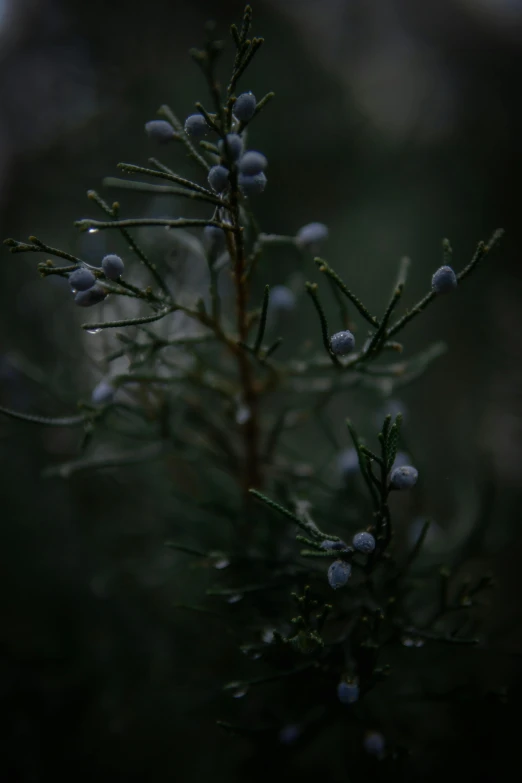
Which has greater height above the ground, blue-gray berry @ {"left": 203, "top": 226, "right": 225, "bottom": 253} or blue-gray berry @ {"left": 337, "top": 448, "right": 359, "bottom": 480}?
blue-gray berry @ {"left": 203, "top": 226, "right": 225, "bottom": 253}

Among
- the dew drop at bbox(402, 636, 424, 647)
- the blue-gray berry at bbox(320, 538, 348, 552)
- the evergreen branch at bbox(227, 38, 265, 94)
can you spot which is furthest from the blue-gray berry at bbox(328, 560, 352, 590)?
the evergreen branch at bbox(227, 38, 265, 94)

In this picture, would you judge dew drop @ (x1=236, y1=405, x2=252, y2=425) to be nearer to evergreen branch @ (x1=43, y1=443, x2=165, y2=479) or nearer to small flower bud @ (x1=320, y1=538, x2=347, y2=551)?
evergreen branch @ (x1=43, y1=443, x2=165, y2=479)

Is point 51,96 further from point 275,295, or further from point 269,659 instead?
point 269,659

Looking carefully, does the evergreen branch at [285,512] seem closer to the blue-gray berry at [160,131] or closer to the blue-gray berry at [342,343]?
the blue-gray berry at [342,343]

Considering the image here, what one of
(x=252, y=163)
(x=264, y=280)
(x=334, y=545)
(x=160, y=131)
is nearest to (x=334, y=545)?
(x=334, y=545)

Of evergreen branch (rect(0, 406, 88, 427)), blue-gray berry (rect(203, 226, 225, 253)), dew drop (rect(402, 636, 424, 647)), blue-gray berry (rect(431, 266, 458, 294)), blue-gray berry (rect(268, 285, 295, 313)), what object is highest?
blue-gray berry (rect(431, 266, 458, 294))

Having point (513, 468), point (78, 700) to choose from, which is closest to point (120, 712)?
point (78, 700)

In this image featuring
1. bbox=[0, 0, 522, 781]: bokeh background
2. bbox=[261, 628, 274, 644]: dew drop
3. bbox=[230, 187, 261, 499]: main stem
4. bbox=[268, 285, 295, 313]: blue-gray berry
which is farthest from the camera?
bbox=[0, 0, 522, 781]: bokeh background
